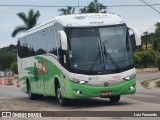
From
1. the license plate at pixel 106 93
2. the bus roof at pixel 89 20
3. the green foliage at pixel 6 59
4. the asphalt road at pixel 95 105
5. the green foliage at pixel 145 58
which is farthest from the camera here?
the green foliage at pixel 6 59

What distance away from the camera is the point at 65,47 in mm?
17156

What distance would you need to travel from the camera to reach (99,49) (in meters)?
17.6

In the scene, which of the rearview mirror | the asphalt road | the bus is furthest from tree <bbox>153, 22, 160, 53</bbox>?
the rearview mirror

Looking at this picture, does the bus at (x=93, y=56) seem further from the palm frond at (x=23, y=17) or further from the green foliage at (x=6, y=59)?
the green foliage at (x=6, y=59)

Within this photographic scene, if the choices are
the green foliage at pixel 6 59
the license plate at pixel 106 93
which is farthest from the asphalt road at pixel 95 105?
the green foliage at pixel 6 59

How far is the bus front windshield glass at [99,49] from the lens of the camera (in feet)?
57.1

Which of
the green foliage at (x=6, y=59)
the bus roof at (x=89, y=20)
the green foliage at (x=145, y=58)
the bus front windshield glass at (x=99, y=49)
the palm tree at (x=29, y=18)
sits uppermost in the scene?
the bus roof at (x=89, y=20)

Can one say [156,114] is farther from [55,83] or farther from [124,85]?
[55,83]

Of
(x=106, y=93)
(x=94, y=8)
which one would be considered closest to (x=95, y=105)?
(x=106, y=93)

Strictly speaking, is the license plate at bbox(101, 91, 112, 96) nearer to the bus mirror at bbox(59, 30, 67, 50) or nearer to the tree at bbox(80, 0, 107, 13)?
the bus mirror at bbox(59, 30, 67, 50)

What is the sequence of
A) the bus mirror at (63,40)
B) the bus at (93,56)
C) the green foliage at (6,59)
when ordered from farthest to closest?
the green foliage at (6,59) < the bus at (93,56) < the bus mirror at (63,40)

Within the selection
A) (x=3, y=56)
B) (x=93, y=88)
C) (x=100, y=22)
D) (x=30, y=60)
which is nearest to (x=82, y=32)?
(x=100, y=22)

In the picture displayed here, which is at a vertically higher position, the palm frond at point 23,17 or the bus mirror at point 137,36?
the bus mirror at point 137,36

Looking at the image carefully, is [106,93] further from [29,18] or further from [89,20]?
[29,18]
